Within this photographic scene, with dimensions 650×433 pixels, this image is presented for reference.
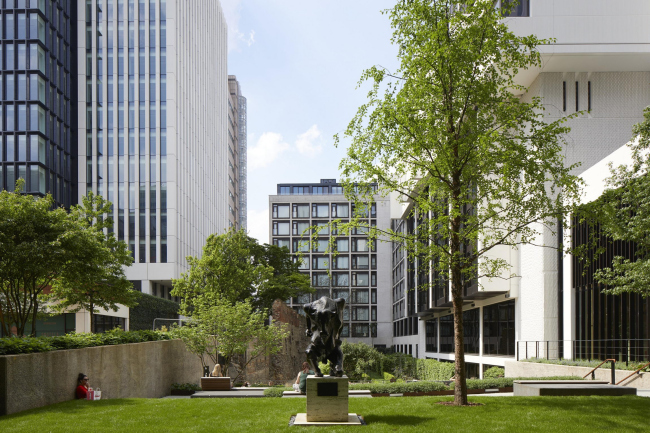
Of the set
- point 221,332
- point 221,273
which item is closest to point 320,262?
point 221,273

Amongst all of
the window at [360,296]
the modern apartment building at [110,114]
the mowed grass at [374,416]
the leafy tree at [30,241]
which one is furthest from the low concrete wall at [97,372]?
the window at [360,296]

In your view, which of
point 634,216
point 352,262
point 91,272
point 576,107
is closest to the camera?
point 634,216

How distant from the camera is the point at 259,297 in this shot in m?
62.8

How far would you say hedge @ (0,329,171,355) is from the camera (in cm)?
1467

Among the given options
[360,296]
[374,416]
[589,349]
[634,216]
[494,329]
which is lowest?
[360,296]

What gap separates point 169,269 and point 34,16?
88.2ft

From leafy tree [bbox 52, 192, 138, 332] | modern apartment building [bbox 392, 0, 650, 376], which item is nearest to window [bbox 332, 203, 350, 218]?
modern apartment building [bbox 392, 0, 650, 376]

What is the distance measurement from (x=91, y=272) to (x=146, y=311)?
25551 mm

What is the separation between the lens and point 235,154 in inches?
4751

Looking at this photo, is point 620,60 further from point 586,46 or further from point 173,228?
point 173,228

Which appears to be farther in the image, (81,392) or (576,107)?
(576,107)

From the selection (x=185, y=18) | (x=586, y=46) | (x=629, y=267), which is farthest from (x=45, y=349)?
(x=185, y=18)

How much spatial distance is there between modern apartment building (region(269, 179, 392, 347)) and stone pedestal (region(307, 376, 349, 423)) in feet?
315

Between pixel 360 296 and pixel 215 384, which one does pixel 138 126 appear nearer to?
pixel 215 384
